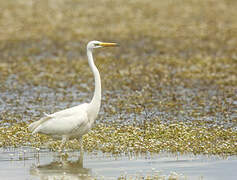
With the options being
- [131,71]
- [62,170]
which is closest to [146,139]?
[62,170]

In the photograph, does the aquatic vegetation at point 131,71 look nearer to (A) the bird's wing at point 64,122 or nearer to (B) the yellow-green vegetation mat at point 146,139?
(B) the yellow-green vegetation mat at point 146,139

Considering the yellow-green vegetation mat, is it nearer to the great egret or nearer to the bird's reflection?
the great egret

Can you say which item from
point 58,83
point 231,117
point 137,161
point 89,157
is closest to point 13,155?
point 89,157

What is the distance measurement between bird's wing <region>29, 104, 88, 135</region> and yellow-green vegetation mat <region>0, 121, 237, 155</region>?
0.83 meters

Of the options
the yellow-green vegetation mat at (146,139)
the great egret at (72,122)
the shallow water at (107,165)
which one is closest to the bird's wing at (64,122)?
the great egret at (72,122)

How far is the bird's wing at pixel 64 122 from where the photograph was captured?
1362 cm

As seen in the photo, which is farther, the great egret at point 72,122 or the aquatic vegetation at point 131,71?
the aquatic vegetation at point 131,71

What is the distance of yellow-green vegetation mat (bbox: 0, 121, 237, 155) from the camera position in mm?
13977

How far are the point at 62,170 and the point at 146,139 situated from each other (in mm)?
2751

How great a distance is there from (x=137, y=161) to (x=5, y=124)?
5.42 meters

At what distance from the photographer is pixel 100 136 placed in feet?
49.3

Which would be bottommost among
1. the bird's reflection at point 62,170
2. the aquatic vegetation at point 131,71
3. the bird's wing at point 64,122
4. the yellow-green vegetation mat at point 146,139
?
the bird's reflection at point 62,170

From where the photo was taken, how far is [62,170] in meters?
12.8

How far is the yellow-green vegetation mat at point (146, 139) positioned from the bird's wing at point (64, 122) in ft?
2.72
